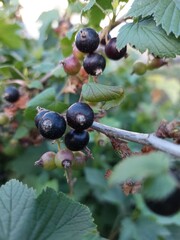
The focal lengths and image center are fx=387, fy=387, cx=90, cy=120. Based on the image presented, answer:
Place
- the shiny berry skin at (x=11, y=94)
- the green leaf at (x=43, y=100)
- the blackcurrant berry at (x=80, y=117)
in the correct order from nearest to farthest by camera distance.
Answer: the blackcurrant berry at (x=80, y=117) → the green leaf at (x=43, y=100) → the shiny berry skin at (x=11, y=94)

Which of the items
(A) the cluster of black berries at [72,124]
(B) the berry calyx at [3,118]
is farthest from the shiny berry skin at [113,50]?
(B) the berry calyx at [3,118]

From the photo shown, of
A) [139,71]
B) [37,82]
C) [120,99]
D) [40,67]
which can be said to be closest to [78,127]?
[120,99]

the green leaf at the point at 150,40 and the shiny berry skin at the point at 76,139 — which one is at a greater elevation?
the green leaf at the point at 150,40

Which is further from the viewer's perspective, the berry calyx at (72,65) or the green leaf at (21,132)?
the green leaf at (21,132)

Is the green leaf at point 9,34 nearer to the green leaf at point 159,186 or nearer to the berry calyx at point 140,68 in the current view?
the berry calyx at point 140,68

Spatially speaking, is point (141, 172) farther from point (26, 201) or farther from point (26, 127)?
point (26, 127)

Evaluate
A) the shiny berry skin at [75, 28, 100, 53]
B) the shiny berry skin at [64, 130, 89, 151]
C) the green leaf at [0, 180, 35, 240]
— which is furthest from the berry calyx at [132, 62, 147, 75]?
the green leaf at [0, 180, 35, 240]

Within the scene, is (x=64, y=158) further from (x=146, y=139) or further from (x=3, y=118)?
(x=3, y=118)

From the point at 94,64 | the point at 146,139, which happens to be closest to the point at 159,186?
the point at 146,139
